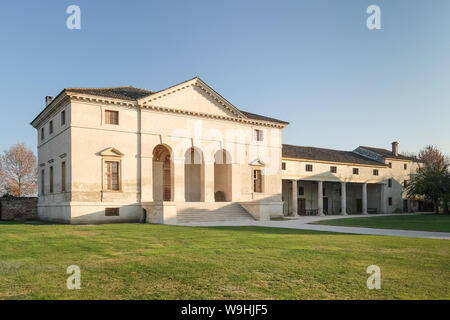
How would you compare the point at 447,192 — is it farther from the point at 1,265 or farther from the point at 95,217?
the point at 1,265

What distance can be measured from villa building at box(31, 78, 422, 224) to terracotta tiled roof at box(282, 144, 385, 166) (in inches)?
123

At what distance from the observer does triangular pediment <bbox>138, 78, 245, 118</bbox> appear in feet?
92.4

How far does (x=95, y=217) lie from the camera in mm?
25078

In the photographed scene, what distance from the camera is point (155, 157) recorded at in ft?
108

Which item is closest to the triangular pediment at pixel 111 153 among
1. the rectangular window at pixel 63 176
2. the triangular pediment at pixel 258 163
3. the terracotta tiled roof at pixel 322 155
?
the rectangular window at pixel 63 176

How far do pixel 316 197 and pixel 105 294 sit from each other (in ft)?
146

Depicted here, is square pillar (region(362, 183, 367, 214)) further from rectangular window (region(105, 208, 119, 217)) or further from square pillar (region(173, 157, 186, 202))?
rectangular window (region(105, 208, 119, 217))

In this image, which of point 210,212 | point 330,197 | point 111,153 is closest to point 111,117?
point 111,153

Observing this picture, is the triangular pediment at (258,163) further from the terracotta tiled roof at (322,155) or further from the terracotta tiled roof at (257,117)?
the terracotta tiled roof at (322,155)

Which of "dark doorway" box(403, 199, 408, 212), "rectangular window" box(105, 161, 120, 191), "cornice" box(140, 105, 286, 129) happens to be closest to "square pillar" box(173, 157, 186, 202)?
"cornice" box(140, 105, 286, 129)

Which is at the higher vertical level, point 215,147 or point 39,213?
point 215,147

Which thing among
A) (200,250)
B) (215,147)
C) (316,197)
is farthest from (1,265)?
(316,197)

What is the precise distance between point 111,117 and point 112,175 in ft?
14.0
